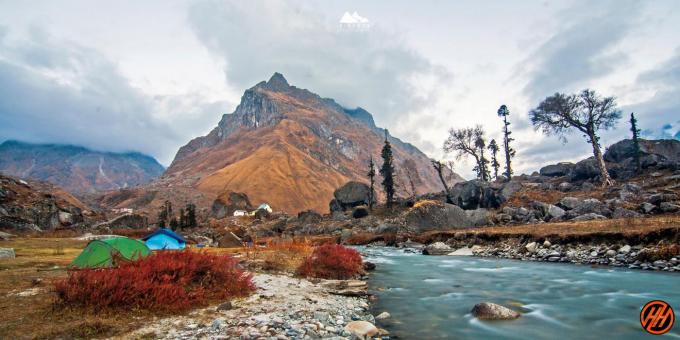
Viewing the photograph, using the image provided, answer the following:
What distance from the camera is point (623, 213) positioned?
31109 mm

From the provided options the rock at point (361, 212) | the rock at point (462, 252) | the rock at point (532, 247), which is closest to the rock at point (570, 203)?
the rock at point (462, 252)

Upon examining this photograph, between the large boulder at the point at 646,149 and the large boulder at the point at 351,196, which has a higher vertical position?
the large boulder at the point at 646,149

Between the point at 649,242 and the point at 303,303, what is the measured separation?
1943 centimetres

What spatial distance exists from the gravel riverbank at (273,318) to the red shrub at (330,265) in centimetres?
495

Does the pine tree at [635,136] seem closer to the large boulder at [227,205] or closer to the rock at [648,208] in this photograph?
the rock at [648,208]

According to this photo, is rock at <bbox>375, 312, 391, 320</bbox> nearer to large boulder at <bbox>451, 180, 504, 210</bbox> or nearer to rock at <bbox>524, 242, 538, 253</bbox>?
rock at <bbox>524, 242, 538, 253</bbox>

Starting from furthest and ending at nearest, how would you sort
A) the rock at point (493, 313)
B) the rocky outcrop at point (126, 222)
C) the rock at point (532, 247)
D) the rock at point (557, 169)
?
the rock at point (557, 169), the rocky outcrop at point (126, 222), the rock at point (532, 247), the rock at point (493, 313)

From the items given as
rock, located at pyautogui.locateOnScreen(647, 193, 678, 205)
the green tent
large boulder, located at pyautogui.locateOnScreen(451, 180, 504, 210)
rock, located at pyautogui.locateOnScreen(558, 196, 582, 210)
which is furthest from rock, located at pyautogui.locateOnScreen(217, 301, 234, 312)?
large boulder, located at pyautogui.locateOnScreen(451, 180, 504, 210)

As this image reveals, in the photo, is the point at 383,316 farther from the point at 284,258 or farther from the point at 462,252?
the point at 462,252

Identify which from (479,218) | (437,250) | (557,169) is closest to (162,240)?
(437,250)

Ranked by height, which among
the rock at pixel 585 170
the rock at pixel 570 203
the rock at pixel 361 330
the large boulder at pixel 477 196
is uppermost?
the rock at pixel 585 170

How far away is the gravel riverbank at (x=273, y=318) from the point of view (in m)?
8.05

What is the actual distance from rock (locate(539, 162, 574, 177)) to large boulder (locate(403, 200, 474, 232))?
32.7 metres

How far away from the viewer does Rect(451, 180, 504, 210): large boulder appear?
5684 centimetres
